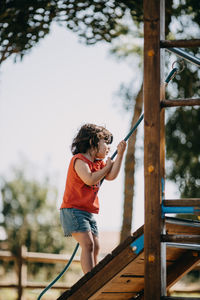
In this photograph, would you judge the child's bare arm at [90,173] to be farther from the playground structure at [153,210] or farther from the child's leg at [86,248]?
the playground structure at [153,210]

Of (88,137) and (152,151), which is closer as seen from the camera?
(152,151)

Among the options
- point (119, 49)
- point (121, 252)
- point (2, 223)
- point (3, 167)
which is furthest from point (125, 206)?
point (3, 167)

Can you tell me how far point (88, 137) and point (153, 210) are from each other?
1.05m

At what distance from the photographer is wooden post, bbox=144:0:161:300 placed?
2.45 metres

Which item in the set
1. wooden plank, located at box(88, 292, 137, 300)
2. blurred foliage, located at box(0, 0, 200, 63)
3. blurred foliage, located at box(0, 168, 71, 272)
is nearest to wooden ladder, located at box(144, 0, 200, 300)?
wooden plank, located at box(88, 292, 137, 300)

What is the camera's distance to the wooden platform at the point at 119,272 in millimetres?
2697

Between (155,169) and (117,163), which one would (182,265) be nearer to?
(117,163)

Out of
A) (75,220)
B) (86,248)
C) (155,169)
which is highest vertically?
(155,169)

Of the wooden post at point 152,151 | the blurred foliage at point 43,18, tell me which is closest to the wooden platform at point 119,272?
the wooden post at point 152,151

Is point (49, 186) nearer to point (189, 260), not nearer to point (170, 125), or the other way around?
point (170, 125)

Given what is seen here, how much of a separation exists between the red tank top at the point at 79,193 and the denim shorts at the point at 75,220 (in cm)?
3

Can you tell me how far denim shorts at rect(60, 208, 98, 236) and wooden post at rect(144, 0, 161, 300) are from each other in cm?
78

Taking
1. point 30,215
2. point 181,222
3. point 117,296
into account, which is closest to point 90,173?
point 181,222

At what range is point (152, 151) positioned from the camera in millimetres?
2508
